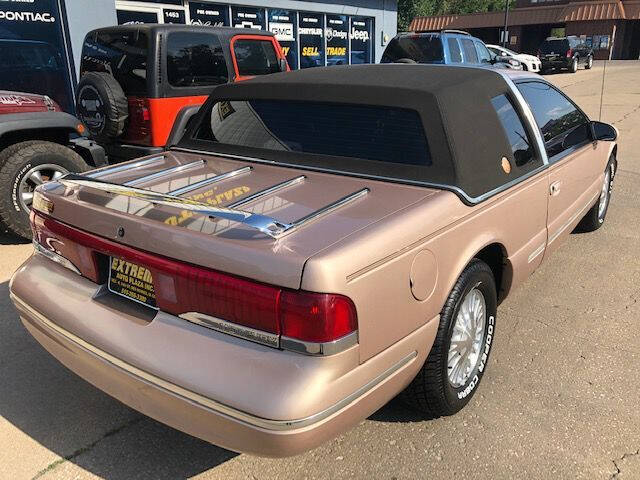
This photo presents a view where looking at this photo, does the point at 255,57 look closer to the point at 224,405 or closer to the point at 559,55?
the point at 224,405

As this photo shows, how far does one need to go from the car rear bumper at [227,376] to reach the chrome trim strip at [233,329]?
2cm

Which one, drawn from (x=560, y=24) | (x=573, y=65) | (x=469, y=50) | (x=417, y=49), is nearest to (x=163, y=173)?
(x=417, y=49)

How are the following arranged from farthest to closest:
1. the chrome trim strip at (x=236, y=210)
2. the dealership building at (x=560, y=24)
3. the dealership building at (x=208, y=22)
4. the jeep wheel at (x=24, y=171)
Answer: the dealership building at (x=560, y=24)
the dealership building at (x=208, y=22)
the jeep wheel at (x=24, y=171)
the chrome trim strip at (x=236, y=210)

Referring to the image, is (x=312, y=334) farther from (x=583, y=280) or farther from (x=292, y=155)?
(x=583, y=280)

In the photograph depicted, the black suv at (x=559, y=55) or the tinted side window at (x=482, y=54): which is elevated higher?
the tinted side window at (x=482, y=54)

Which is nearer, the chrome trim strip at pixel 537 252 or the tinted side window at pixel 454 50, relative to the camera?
the chrome trim strip at pixel 537 252

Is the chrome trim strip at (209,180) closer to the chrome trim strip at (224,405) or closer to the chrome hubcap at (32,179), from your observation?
the chrome trim strip at (224,405)

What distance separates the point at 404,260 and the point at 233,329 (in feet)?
2.28

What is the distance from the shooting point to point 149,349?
6.82 ft

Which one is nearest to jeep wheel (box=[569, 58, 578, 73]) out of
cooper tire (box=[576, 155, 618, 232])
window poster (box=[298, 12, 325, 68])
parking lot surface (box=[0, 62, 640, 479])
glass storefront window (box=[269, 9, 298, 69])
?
window poster (box=[298, 12, 325, 68])

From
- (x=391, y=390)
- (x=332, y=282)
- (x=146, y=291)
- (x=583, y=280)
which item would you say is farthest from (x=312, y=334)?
(x=583, y=280)

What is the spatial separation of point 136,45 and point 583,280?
493 centimetres

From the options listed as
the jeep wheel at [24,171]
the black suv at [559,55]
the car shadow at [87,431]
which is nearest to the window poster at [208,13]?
the jeep wheel at [24,171]

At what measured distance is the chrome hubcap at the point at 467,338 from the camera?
102 inches
